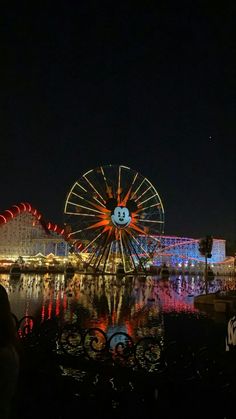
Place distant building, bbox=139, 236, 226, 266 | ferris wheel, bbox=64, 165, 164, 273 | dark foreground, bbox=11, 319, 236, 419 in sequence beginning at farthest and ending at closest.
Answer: distant building, bbox=139, 236, 226, 266 → ferris wheel, bbox=64, 165, 164, 273 → dark foreground, bbox=11, 319, 236, 419

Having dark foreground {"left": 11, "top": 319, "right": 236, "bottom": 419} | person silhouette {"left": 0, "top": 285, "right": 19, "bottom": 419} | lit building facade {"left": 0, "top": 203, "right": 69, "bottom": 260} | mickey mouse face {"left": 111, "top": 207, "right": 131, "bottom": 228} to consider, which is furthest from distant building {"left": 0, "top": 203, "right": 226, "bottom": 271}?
person silhouette {"left": 0, "top": 285, "right": 19, "bottom": 419}

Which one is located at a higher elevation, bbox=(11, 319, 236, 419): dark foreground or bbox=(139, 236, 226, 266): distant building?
bbox=(139, 236, 226, 266): distant building

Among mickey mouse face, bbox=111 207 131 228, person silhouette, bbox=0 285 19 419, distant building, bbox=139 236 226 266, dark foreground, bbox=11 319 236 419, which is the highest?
mickey mouse face, bbox=111 207 131 228

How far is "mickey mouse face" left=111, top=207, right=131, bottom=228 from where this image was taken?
58062 millimetres

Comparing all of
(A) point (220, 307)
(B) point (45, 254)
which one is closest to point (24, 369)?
(A) point (220, 307)

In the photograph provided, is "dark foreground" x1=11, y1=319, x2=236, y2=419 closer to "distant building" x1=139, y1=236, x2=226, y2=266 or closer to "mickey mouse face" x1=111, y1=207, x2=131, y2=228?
"mickey mouse face" x1=111, y1=207, x2=131, y2=228

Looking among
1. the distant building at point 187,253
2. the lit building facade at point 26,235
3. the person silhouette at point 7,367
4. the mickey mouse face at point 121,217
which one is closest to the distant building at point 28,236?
the lit building facade at point 26,235

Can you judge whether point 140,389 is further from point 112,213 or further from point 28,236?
point 28,236

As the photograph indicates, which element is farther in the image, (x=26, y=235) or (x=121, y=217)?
(x=26, y=235)

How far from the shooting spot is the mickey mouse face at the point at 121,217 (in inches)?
→ 2286

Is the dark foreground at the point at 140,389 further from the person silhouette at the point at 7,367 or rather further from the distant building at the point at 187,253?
the distant building at the point at 187,253

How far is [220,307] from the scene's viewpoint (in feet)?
64.8

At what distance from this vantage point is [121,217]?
58.4 m

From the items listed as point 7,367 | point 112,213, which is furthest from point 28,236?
point 7,367
